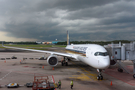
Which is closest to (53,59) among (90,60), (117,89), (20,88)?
(90,60)

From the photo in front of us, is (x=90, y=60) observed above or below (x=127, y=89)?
above

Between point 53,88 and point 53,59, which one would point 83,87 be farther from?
point 53,59

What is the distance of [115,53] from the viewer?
53.8 feet

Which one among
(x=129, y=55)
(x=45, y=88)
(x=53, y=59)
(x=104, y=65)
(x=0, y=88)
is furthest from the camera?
(x=53, y=59)

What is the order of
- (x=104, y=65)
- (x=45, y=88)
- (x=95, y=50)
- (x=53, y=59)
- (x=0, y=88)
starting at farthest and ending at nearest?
(x=53, y=59) → (x=95, y=50) → (x=104, y=65) → (x=0, y=88) → (x=45, y=88)

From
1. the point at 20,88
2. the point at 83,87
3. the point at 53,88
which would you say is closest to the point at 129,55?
the point at 83,87

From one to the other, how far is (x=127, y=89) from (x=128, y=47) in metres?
6.61

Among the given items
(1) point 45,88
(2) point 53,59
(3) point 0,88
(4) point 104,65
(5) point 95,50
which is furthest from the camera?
(2) point 53,59

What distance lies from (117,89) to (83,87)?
332 cm

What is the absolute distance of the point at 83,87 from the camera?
469 inches

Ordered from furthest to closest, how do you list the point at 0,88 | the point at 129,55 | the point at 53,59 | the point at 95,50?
the point at 53,59 < the point at 129,55 < the point at 95,50 < the point at 0,88

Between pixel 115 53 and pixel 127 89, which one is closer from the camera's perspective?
pixel 127 89

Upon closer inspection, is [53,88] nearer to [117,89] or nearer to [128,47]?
[117,89]

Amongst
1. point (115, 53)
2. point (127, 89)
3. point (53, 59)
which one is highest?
point (115, 53)
